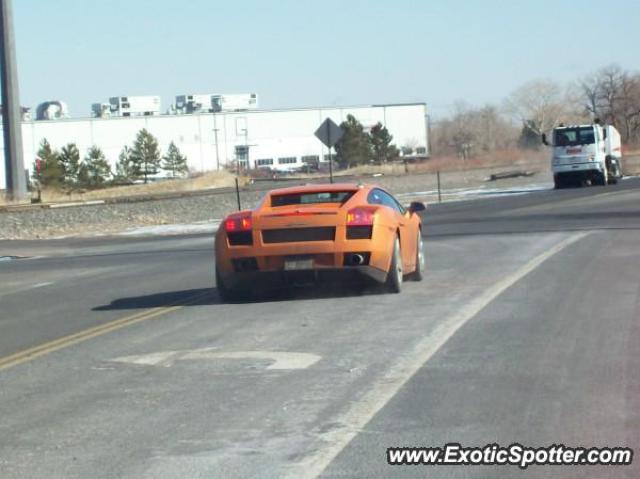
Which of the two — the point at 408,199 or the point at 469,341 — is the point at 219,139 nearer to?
the point at 408,199

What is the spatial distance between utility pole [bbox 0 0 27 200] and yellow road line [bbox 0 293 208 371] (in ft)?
139

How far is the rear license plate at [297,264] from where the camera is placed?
13039 millimetres

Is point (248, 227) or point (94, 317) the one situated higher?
point (248, 227)

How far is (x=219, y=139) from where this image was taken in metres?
130

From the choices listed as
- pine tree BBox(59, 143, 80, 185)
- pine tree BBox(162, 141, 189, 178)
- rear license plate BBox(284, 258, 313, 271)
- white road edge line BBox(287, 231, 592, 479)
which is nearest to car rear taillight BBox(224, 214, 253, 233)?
rear license plate BBox(284, 258, 313, 271)

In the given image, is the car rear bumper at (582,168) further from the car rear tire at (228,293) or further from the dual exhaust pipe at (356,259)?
the dual exhaust pipe at (356,259)

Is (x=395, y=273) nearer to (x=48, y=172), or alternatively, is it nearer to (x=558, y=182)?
(x=558, y=182)

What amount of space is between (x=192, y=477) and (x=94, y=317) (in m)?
7.43

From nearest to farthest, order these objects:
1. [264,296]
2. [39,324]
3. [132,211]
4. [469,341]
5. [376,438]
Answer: [376,438] < [469,341] < [39,324] < [264,296] < [132,211]

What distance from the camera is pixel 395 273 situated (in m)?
13.5

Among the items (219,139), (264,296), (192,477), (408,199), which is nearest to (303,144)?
(219,139)

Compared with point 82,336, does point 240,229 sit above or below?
above

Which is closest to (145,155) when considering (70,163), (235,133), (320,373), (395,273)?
(70,163)

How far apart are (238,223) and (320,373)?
4.70 m
